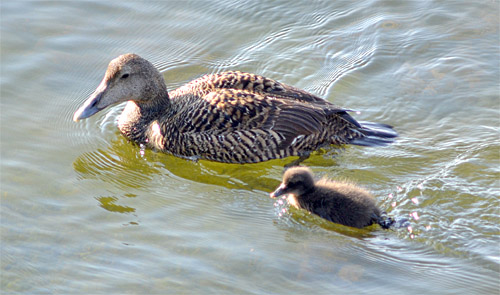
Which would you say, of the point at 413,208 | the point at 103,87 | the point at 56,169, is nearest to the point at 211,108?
the point at 103,87

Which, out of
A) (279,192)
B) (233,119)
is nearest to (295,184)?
(279,192)

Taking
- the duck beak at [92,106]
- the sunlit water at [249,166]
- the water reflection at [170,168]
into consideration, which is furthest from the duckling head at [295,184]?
the duck beak at [92,106]

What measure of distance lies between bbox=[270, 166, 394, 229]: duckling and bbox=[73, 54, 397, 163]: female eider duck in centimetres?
76

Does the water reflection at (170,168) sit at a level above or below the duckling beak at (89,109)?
below

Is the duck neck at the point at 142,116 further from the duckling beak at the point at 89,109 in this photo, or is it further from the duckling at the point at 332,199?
the duckling at the point at 332,199

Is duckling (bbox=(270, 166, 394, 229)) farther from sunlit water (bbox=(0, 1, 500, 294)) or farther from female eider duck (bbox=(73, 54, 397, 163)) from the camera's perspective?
female eider duck (bbox=(73, 54, 397, 163))

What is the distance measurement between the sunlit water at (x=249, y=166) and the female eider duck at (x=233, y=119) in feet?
0.51

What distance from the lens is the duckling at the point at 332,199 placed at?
5935 mm

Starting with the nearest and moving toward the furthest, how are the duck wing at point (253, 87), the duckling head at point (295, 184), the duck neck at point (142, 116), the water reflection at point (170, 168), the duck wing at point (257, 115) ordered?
the duckling head at point (295, 184), the water reflection at point (170, 168), the duck wing at point (257, 115), the duck wing at point (253, 87), the duck neck at point (142, 116)

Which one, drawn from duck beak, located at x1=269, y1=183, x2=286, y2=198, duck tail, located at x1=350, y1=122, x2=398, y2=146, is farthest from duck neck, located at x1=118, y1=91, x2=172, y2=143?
duck tail, located at x1=350, y1=122, x2=398, y2=146

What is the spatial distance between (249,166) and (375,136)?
4.27ft

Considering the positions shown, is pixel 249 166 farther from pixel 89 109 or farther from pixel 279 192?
pixel 89 109

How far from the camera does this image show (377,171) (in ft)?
21.8

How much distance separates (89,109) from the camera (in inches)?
277
